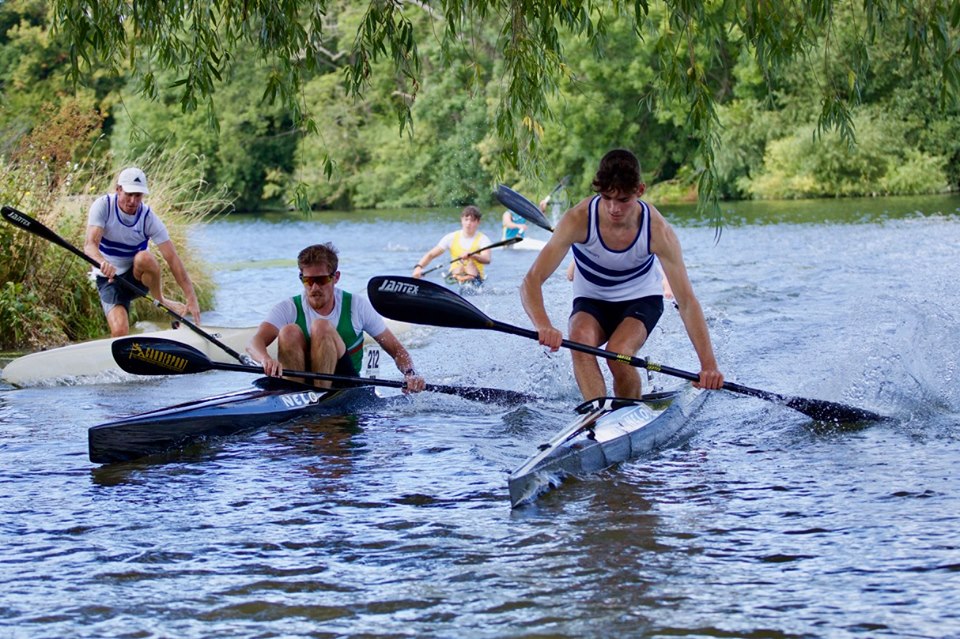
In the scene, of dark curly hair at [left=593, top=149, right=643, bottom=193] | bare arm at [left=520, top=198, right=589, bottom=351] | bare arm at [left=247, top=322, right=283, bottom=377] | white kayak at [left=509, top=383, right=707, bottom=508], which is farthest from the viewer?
bare arm at [left=247, top=322, right=283, bottom=377]

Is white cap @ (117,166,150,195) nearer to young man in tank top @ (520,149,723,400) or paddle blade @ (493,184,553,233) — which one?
paddle blade @ (493,184,553,233)

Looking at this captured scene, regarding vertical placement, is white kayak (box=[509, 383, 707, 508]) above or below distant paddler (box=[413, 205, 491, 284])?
below

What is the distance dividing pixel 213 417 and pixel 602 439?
7.71 ft

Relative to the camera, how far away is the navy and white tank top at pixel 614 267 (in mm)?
6129

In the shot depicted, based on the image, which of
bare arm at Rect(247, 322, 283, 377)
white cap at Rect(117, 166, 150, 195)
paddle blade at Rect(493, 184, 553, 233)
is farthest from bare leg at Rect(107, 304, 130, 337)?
paddle blade at Rect(493, 184, 553, 233)

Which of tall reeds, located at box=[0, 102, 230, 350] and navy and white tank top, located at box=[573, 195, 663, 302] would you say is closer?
navy and white tank top, located at box=[573, 195, 663, 302]

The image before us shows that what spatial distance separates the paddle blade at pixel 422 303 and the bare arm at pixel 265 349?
27.4 inches

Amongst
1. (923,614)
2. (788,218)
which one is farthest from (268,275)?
(923,614)

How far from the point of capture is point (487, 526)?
17.2ft

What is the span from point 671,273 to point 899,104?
32.3 metres

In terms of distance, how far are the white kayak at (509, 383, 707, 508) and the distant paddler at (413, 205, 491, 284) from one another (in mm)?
6959

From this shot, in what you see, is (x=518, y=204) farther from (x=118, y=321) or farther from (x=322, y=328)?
(x=118, y=321)

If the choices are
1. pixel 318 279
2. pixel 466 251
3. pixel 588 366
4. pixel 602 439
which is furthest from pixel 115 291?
pixel 466 251

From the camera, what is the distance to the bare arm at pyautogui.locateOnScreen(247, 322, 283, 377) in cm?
684
